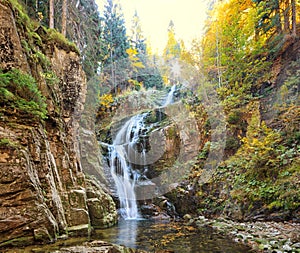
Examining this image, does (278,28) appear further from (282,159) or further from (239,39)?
(282,159)

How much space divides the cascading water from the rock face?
210 cm

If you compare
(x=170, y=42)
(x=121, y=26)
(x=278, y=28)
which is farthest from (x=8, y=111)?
(x=170, y=42)

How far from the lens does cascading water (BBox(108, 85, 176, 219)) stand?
10.8 meters

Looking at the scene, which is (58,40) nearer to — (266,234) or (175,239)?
(175,239)

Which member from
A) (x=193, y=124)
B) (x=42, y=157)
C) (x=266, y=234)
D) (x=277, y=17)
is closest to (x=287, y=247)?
(x=266, y=234)

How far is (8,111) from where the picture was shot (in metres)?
4.78

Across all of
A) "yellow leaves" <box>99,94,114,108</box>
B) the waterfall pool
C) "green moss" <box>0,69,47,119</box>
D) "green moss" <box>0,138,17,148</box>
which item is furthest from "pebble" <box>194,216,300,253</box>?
"yellow leaves" <box>99,94,114,108</box>

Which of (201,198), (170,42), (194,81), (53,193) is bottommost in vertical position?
(201,198)

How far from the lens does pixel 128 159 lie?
13.0m

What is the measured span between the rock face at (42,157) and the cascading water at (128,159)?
2.10m

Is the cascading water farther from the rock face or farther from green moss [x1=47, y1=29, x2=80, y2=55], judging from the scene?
green moss [x1=47, y1=29, x2=80, y2=55]

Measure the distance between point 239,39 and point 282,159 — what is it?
7.02 metres

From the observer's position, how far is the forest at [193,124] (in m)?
5.72

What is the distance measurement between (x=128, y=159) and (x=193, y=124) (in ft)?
13.4
